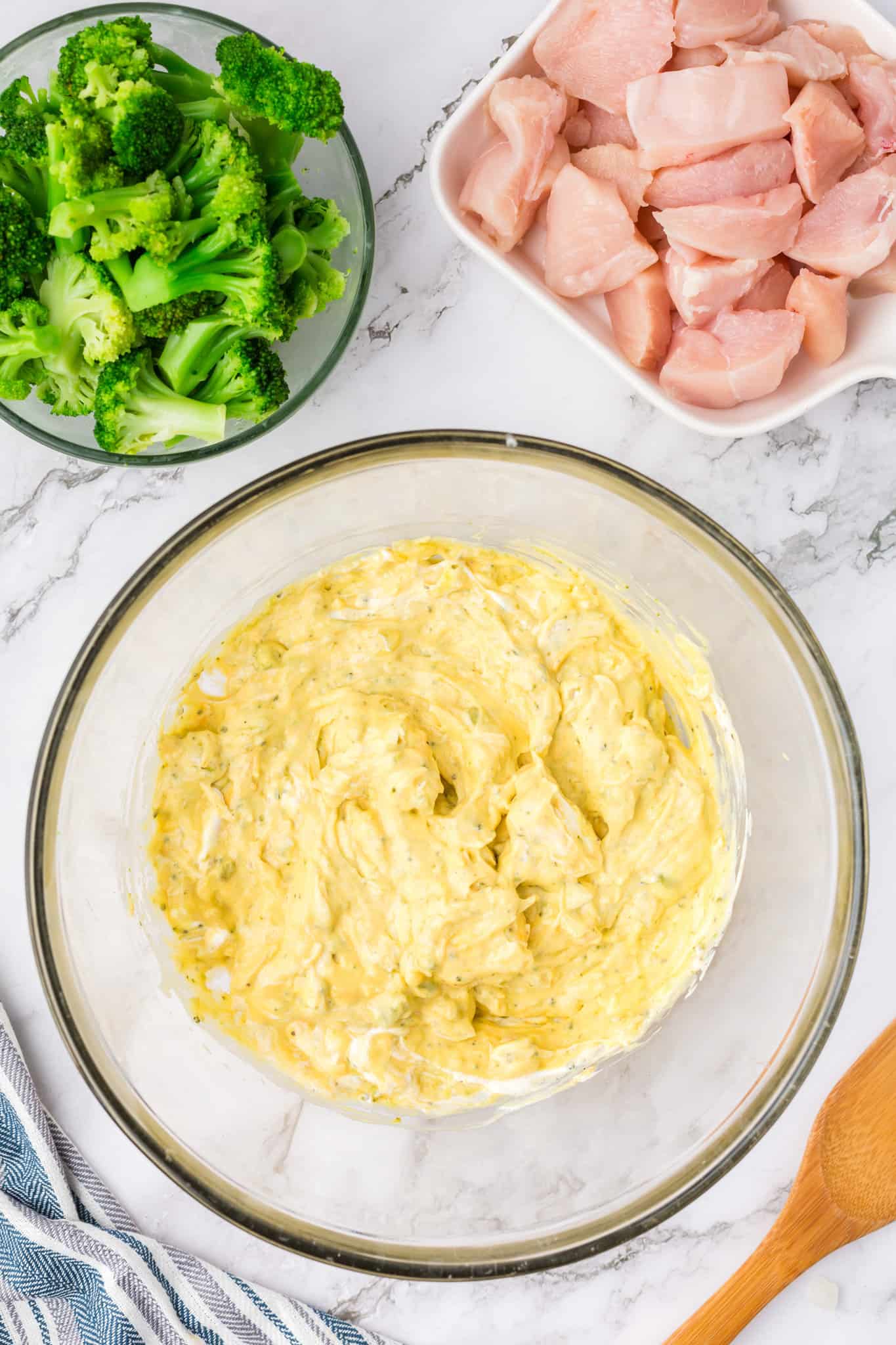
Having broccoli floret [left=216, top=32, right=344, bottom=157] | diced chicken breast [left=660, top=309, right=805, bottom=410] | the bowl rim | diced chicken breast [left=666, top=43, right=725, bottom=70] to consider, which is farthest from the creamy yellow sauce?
diced chicken breast [left=666, top=43, right=725, bottom=70]

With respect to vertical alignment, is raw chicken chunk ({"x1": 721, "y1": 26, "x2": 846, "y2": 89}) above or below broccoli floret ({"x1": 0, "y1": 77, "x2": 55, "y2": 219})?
below

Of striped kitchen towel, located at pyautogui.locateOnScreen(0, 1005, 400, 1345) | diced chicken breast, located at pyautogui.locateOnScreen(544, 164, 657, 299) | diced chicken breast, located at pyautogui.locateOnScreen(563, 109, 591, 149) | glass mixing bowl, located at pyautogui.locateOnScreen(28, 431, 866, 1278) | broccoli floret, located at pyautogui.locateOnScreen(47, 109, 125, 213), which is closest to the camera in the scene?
broccoli floret, located at pyautogui.locateOnScreen(47, 109, 125, 213)

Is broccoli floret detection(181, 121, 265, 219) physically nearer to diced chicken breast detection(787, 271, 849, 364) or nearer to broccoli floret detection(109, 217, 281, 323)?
broccoli floret detection(109, 217, 281, 323)

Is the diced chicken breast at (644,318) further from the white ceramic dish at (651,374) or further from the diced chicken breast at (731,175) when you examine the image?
the diced chicken breast at (731,175)

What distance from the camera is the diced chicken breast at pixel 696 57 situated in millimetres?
1935

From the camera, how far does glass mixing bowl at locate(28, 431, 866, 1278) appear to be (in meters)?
1.81

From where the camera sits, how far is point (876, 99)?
1.90m

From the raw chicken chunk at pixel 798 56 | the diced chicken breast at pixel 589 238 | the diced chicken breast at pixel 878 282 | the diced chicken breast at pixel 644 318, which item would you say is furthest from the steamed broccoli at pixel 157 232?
the diced chicken breast at pixel 878 282

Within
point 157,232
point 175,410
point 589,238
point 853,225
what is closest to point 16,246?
point 157,232

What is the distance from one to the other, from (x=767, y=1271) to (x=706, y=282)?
1.92 meters

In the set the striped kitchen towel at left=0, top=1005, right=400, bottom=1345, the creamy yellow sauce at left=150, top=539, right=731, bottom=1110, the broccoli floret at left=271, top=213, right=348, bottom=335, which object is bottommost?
the striped kitchen towel at left=0, top=1005, right=400, bottom=1345

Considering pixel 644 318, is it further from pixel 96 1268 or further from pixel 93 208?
pixel 96 1268

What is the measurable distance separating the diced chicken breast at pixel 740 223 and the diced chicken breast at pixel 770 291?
0.16 ft

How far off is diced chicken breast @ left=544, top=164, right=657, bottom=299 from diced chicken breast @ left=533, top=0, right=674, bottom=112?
0.18 meters
